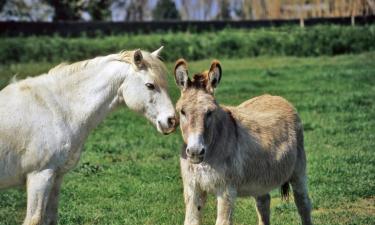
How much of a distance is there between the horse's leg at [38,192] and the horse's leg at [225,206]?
59.1 inches

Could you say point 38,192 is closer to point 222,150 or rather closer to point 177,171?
point 222,150

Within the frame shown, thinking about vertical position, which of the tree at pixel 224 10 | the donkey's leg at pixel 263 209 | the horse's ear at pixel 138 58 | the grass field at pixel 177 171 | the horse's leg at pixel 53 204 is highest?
the horse's ear at pixel 138 58

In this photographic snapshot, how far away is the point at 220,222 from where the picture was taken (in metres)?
7.08

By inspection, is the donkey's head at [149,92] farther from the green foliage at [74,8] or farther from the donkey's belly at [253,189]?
the green foliage at [74,8]

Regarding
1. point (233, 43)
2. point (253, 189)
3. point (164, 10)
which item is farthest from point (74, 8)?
point (253, 189)

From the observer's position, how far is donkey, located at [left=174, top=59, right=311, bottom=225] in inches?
276

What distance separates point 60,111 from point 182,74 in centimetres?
121

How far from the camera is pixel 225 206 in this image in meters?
7.09

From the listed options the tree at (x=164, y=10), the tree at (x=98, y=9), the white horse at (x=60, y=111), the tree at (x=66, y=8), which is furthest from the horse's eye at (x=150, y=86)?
the tree at (x=164, y=10)

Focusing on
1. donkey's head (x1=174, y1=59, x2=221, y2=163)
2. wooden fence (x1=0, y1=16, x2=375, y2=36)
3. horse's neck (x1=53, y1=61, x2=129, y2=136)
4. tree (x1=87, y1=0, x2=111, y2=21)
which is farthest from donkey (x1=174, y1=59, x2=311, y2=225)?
tree (x1=87, y1=0, x2=111, y2=21)

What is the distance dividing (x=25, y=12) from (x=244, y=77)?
19.8 meters

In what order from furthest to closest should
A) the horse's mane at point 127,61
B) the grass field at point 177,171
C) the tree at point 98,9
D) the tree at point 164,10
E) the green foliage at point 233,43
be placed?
the tree at point 164,10 < the tree at point 98,9 < the green foliage at point 233,43 < the grass field at point 177,171 < the horse's mane at point 127,61

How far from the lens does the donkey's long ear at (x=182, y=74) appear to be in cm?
720

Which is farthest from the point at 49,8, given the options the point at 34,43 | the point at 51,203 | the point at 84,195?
the point at 51,203
